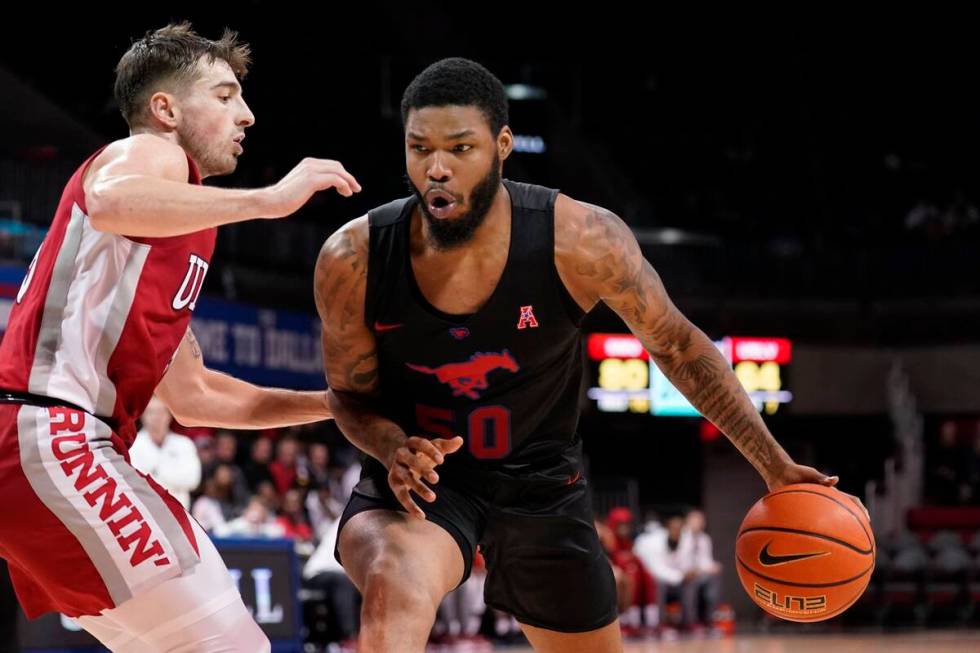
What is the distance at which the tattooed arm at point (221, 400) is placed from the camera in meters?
4.12

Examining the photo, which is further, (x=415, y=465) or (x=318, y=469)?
(x=318, y=469)

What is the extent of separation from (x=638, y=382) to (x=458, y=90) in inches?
556

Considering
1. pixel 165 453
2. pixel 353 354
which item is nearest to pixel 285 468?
pixel 165 453

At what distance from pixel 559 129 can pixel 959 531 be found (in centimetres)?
903

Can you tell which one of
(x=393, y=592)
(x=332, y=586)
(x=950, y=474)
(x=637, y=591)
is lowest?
(x=637, y=591)

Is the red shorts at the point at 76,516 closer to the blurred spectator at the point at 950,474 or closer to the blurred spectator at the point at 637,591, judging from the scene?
the blurred spectator at the point at 637,591

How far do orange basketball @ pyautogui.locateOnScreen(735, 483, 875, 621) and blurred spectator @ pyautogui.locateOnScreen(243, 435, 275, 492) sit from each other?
9.49 metres

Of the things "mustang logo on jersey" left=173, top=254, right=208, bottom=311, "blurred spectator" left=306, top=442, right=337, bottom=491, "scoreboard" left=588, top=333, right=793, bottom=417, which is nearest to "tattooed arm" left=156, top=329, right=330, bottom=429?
"mustang logo on jersey" left=173, top=254, right=208, bottom=311

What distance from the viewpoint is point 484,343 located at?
383 centimetres

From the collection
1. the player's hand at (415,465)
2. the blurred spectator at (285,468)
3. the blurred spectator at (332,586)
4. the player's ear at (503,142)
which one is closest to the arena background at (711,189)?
the blurred spectator at (285,468)

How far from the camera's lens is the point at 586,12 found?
2450cm

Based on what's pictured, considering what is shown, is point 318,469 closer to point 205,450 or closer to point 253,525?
point 205,450

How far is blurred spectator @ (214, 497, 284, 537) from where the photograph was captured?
10950mm

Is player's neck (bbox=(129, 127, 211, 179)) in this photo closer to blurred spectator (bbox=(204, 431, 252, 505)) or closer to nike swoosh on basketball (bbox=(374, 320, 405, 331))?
nike swoosh on basketball (bbox=(374, 320, 405, 331))
